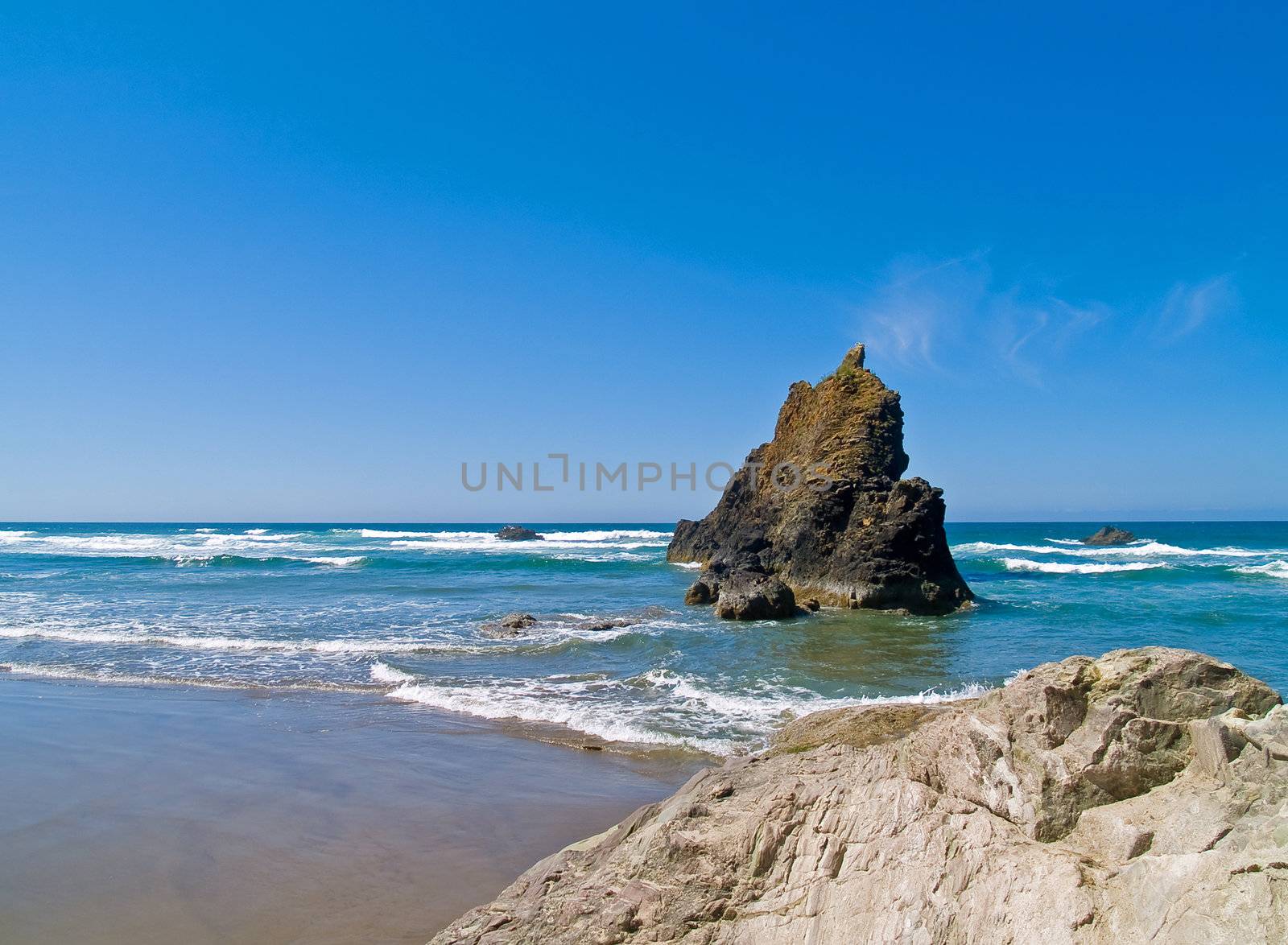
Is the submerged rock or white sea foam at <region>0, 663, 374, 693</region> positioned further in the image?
the submerged rock

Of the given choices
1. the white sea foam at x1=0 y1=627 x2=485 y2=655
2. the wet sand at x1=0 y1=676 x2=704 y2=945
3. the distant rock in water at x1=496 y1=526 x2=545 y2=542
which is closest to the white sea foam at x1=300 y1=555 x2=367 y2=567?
the white sea foam at x1=0 y1=627 x2=485 y2=655

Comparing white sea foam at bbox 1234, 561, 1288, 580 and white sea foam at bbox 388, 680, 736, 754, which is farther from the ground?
white sea foam at bbox 1234, 561, 1288, 580

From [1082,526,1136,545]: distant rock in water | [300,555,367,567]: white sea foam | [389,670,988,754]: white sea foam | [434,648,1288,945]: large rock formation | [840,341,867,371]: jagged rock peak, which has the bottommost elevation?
[300,555,367,567]: white sea foam

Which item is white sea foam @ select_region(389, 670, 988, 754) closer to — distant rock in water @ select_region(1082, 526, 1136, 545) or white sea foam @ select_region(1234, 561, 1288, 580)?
white sea foam @ select_region(1234, 561, 1288, 580)

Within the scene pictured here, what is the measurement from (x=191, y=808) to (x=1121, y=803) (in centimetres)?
766

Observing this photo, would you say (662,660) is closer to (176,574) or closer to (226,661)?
(226,661)

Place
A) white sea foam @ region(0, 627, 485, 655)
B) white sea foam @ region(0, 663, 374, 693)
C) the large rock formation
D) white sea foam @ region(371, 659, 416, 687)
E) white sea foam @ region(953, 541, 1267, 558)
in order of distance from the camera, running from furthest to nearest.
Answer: white sea foam @ region(953, 541, 1267, 558) → white sea foam @ region(0, 627, 485, 655) → white sea foam @ region(371, 659, 416, 687) → white sea foam @ region(0, 663, 374, 693) → the large rock formation

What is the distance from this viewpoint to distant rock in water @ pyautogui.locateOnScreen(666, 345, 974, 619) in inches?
912

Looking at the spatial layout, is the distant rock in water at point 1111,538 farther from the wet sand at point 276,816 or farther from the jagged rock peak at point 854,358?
→ the wet sand at point 276,816

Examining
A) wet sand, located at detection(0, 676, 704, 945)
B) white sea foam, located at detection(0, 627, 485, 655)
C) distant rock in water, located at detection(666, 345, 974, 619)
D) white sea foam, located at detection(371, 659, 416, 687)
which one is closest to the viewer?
wet sand, located at detection(0, 676, 704, 945)

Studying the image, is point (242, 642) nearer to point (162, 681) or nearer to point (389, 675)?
point (162, 681)

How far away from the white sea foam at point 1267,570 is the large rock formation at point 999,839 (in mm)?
39332

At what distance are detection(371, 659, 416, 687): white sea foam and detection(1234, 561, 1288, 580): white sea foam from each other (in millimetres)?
37447

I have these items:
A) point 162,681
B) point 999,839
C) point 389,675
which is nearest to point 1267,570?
point 389,675
